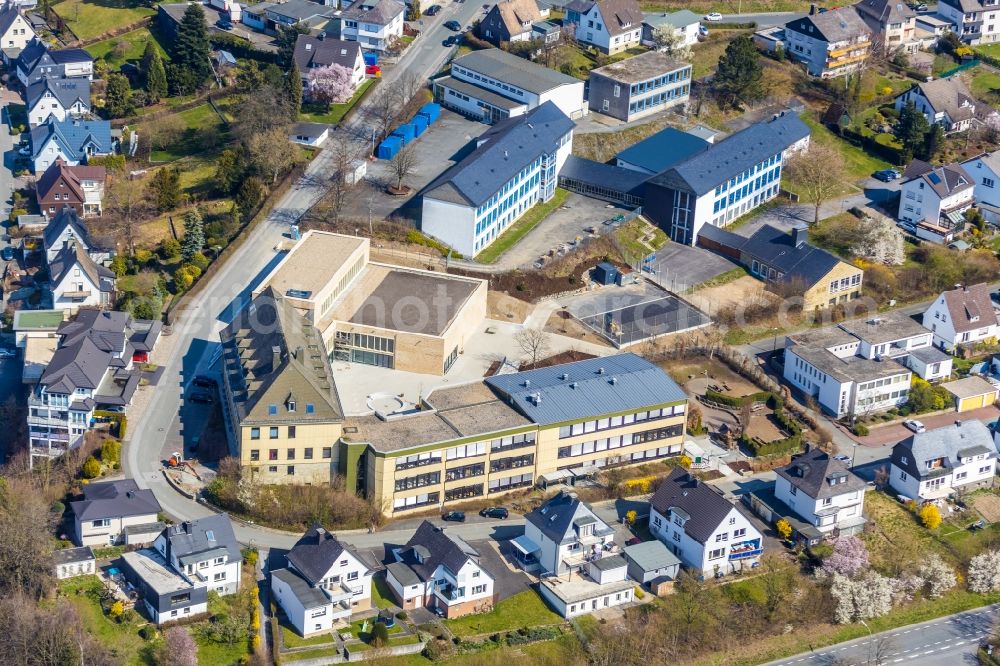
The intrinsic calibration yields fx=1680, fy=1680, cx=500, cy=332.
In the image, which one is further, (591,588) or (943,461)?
(943,461)

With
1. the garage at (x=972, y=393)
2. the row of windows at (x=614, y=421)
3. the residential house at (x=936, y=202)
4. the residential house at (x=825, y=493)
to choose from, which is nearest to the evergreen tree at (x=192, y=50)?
the row of windows at (x=614, y=421)

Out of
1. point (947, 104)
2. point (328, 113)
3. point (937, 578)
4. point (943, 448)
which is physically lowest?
point (937, 578)

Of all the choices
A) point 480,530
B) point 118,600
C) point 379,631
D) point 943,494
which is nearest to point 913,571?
point 943,494

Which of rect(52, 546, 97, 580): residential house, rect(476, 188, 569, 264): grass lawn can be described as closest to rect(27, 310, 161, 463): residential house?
rect(52, 546, 97, 580): residential house

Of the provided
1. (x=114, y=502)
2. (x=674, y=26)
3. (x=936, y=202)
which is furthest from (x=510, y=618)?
(x=674, y=26)

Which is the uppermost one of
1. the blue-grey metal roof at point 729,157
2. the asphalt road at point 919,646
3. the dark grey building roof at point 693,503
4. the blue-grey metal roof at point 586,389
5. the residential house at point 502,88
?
Answer: the residential house at point 502,88

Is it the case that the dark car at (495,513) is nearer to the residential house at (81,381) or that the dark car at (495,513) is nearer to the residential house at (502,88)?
the residential house at (81,381)

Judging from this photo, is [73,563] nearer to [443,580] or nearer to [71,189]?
[443,580]

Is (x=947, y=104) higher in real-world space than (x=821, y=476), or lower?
higher
